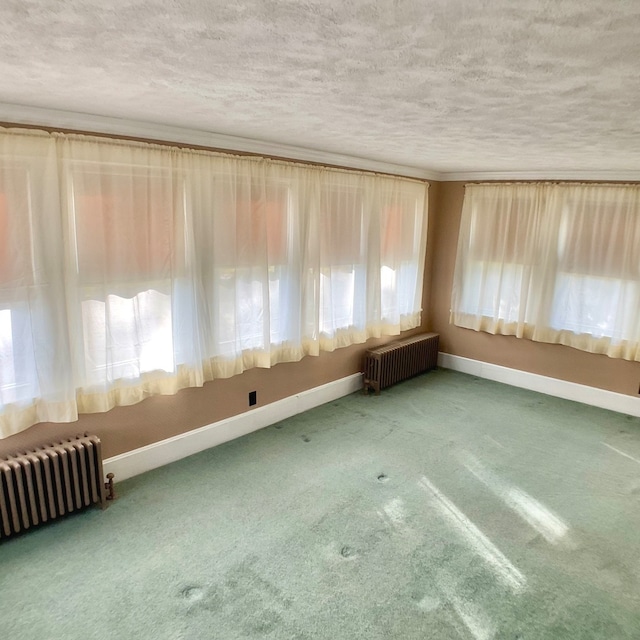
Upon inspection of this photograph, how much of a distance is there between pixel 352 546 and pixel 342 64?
7.88ft

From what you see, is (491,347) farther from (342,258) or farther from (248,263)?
(248,263)

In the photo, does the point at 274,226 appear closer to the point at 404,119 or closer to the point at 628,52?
the point at 404,119

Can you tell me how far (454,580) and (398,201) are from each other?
3.60 meters

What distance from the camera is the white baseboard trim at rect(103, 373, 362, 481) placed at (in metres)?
3.19

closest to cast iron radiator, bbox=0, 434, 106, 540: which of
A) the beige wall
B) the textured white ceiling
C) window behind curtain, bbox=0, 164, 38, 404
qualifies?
the beige wall

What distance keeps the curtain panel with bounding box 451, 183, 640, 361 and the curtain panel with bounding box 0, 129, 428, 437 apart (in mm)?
1570

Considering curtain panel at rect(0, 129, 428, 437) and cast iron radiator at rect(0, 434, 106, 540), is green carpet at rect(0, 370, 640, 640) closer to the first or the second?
cast iron radiator at rect(0, 434, 106, 540)

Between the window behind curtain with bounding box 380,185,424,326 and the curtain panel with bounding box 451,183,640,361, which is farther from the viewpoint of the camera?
the window behind curtain with bounding box 380,185,424,326

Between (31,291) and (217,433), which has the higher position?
(31,291)

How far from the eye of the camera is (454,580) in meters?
2.35

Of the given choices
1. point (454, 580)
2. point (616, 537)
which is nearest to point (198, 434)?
point (454, 580)

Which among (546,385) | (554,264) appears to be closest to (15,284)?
(554,264)

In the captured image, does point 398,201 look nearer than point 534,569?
No

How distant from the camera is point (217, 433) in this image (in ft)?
12.1
